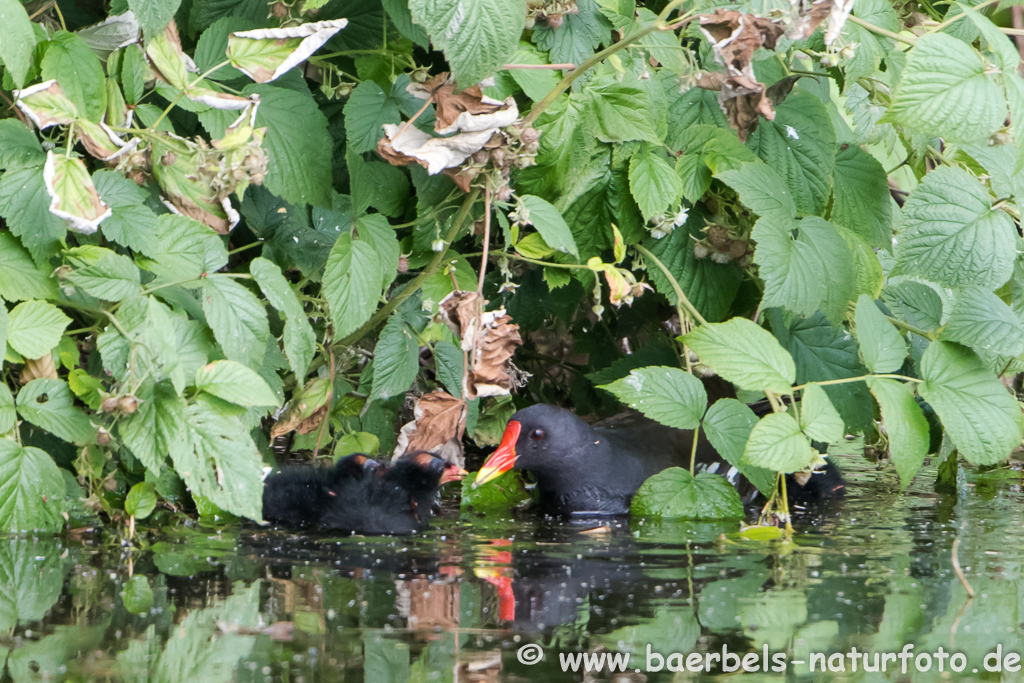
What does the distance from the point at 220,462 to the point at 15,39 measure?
38.8 inches

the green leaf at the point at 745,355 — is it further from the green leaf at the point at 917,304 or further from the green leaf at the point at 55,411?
the green leaf at the point at 55,411

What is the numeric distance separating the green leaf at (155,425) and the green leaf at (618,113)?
1.27 metres

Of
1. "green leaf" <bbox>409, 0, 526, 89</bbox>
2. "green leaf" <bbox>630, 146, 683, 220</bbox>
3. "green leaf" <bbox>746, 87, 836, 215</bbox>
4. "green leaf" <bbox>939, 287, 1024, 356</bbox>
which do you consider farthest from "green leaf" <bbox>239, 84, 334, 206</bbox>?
"green leaf" <bbox>939, 287, 1024, 356</bbox>

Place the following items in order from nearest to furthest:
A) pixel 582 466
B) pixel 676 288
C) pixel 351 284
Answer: pixel 351 284 < pixel 676 288 < pixel 582 466

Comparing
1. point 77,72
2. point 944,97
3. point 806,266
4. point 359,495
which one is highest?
point 944,97

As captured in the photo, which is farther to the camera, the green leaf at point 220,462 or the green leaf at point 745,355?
the green leaf at point 745,355

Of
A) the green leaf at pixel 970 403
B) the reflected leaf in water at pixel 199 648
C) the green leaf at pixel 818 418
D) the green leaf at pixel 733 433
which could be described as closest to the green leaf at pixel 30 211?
the reflected leaf in water at pixel 199 648

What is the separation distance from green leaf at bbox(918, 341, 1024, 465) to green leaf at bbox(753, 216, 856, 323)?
0.90ft

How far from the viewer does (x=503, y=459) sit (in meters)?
3.03

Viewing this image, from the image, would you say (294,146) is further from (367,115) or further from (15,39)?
(15,39)

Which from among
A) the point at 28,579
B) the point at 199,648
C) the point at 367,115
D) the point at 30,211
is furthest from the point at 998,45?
the point at 28,579

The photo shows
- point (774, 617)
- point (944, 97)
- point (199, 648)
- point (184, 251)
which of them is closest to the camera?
point (199, 648)

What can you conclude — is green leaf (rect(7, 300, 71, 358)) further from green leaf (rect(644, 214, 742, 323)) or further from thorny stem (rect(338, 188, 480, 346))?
green leaf (rect(644, 214, 742, 323))

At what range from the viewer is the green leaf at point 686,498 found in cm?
271
